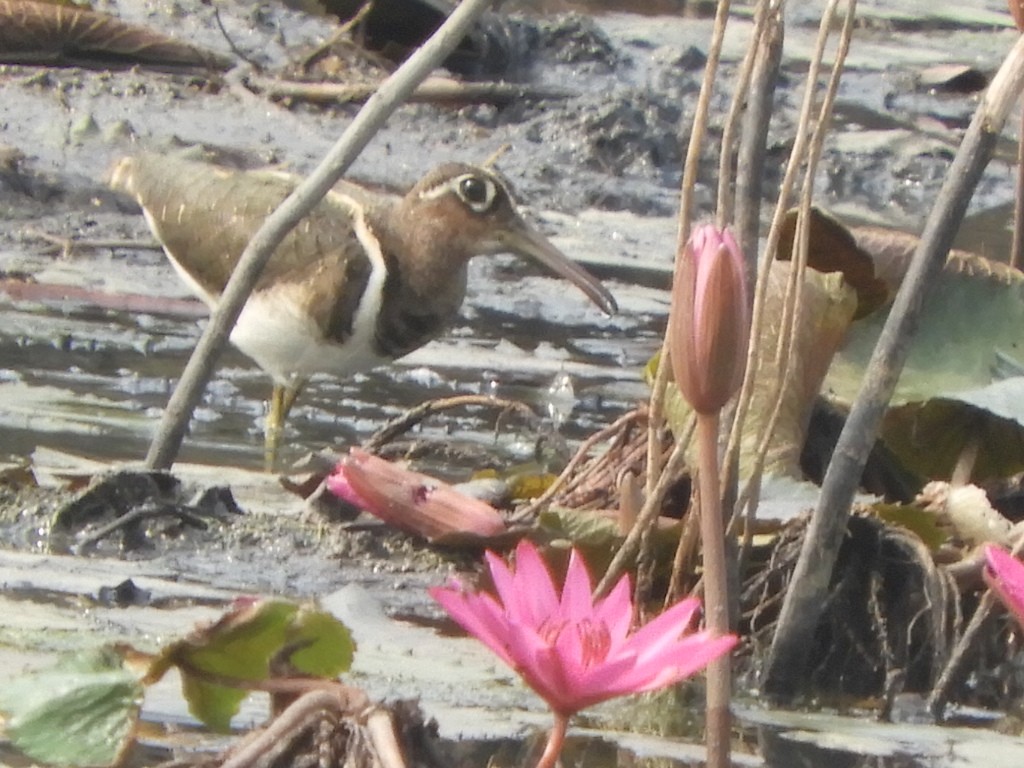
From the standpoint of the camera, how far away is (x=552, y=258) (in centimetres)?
546

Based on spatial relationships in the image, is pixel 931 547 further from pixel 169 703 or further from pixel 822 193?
pixel 822 193

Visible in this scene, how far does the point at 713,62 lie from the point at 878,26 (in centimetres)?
1146

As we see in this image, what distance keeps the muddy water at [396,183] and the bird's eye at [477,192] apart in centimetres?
42

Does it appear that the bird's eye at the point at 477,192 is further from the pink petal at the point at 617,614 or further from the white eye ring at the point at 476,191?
the pink petal at the point at 617,614

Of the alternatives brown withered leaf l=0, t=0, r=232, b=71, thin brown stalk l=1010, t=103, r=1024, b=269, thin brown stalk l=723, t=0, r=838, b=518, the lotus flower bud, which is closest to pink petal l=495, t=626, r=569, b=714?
the lotus flower bud

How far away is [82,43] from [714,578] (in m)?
7.42

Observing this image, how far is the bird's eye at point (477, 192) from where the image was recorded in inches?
216

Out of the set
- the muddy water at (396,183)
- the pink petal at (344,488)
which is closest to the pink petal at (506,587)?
the muddy water at (396,183)

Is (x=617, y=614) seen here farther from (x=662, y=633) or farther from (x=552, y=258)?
(x=552, y=258)

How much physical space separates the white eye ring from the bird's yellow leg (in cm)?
70


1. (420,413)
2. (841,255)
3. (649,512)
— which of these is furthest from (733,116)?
(420,413)

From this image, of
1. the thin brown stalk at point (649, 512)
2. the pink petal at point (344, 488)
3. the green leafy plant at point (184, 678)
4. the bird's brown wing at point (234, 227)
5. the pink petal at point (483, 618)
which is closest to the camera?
the pink petal at point (483, 618)

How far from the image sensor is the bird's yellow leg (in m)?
4.47

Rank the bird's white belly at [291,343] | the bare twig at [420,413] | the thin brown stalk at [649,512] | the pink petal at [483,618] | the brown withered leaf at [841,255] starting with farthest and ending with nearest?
the bird's white belly at [291,343], the bare twig at [420,413], the brown withered leaf at [841,255], the thin brown stalk at [649,512], the pink petal at [483,618]
